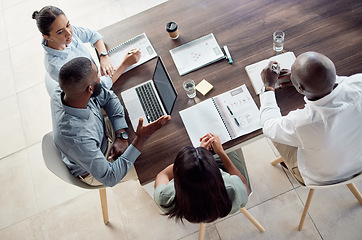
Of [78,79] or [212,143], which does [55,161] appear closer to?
[78,79]

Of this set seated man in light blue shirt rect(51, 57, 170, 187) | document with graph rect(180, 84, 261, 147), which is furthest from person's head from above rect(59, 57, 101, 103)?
document with graph rect(180, 84, 261, 147)

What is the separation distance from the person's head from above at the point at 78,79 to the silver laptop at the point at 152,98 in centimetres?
25

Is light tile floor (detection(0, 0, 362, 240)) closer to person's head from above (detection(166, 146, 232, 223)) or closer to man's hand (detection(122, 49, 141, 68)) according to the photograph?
person's head from above (detection(166, 146, 232, 223))

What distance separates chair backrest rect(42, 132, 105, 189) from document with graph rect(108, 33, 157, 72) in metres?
0.65

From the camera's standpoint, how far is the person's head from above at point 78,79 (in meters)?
1.57

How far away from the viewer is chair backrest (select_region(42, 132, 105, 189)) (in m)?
1.56

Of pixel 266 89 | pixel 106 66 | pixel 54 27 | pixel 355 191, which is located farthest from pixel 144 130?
pixel 355 191

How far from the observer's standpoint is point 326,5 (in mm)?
1854

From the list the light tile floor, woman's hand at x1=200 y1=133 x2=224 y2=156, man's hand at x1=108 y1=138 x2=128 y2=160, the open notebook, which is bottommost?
the light tile floor

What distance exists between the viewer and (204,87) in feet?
5.70

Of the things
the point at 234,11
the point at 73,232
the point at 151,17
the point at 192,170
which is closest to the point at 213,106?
the point at 192,170

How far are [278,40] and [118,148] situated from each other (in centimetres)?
113

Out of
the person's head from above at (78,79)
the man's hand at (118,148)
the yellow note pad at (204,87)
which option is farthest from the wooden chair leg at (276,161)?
the person's head from above at (78,79)

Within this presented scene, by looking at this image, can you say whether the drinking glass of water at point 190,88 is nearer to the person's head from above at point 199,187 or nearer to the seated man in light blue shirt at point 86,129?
the seated man in light blue shirt at point 86,129
